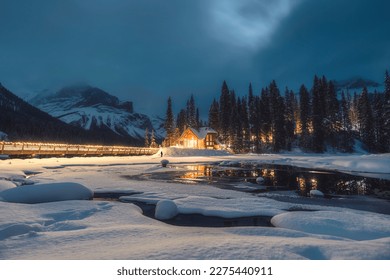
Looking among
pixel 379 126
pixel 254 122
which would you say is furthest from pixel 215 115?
pixel 379 126

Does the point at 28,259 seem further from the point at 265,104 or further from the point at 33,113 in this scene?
the point at 33,113

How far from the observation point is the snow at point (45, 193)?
7.36 m

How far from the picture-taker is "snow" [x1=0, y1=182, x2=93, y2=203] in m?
7.36

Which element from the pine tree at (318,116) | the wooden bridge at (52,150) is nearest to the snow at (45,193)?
the wooden bridge at (52,150)

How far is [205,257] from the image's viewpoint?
3.17 meters

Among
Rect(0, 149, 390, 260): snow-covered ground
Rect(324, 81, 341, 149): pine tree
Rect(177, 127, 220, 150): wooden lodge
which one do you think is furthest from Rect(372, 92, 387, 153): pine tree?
Rect(0, 149, 390, 260): snow-covered ground

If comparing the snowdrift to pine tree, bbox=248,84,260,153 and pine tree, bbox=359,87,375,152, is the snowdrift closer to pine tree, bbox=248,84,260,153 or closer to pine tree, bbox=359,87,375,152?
pine tree, bbox=248,84,260,153

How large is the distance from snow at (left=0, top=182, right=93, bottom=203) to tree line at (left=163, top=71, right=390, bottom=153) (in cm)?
5630

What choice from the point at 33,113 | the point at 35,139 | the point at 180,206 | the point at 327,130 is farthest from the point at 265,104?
the point at 33,113

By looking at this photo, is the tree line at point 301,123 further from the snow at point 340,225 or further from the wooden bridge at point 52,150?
the snow at point 340,225

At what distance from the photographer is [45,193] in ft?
25.2

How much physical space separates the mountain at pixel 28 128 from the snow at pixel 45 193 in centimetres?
11699

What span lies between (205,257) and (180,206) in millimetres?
4295

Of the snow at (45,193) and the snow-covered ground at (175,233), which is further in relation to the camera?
the snow at (45,193)
